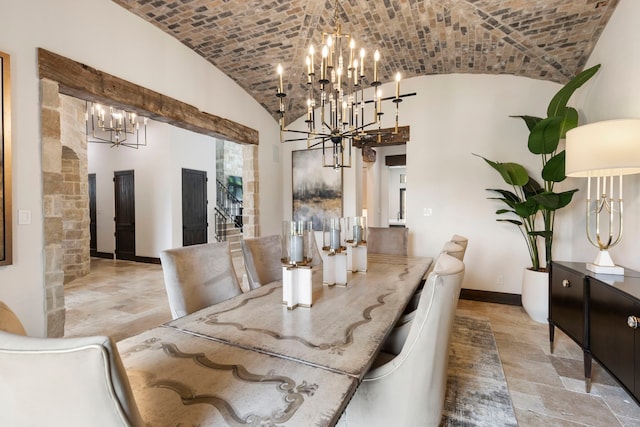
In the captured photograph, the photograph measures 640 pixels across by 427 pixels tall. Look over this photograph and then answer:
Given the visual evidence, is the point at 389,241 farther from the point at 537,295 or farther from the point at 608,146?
the point at 608,146

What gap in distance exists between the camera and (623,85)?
8.17 feet

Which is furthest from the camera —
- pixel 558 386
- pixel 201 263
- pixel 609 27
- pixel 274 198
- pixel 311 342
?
pixel 274 198

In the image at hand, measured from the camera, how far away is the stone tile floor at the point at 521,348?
1.86 meters

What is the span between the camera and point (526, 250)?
152 inches

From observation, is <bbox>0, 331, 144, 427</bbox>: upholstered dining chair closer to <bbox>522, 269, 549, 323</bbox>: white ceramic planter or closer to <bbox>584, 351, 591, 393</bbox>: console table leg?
<bbox>584, 351, 591, 393</bbox>: console table leg

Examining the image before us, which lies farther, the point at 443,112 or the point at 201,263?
the point at 443,112

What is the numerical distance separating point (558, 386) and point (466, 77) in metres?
3.69

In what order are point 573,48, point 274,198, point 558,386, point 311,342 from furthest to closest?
1. point 274,198
2. point 573,48
3. point 558,386
4. point 311,342

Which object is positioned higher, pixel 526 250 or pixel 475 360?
pixel 526 250

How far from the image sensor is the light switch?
2242 millimetres

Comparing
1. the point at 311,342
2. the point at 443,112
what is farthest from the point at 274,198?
the point at 311,342

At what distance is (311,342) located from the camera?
118 cm

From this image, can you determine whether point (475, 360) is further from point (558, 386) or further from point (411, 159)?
point (411, 159)

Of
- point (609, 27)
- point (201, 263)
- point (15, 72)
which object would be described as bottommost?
point (201, 263)
